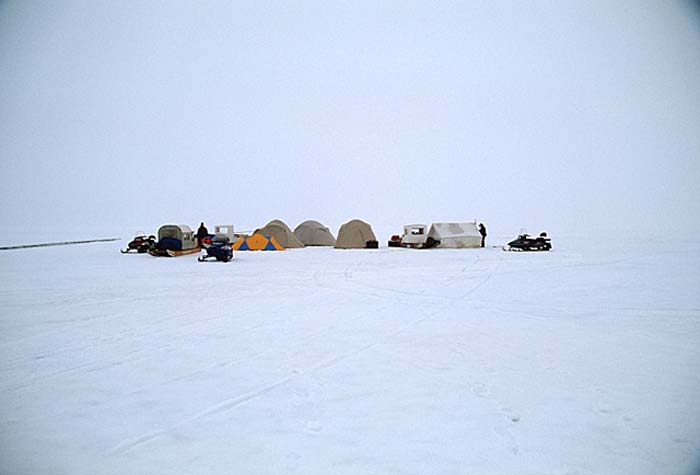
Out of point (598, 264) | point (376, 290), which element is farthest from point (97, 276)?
point (598, 264)

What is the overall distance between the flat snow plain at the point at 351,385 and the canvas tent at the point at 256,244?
1543 cm

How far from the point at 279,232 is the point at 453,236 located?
30.7 ft

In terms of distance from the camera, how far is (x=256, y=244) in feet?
78.6

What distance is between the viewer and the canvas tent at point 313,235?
1106 inches

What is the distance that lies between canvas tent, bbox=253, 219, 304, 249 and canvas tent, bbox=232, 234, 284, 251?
0.67 metres

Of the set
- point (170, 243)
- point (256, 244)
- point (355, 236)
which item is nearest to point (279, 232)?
point (256, 244)

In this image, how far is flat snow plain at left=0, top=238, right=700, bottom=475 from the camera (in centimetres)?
272

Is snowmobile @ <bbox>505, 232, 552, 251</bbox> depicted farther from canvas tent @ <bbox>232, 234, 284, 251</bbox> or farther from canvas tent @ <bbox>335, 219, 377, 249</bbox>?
canvas tent @ <bbox>232, 234, 284, 251</bbox>

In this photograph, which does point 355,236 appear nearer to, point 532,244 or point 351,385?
point 532,244

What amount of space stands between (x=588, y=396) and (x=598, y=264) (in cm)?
1260

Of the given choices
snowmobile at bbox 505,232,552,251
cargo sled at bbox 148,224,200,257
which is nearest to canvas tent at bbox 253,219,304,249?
cargo sled at bbox 148,224,200,257

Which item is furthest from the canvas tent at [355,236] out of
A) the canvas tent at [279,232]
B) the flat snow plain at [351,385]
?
the flat snow plain at [351,385]

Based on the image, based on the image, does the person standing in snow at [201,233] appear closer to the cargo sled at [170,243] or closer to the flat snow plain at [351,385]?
the cargo sled at [170,243]

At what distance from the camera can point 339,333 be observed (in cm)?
575
